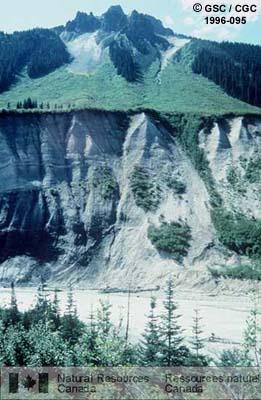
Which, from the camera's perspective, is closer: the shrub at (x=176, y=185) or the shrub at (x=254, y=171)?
the shrub at (x=176, y=185)

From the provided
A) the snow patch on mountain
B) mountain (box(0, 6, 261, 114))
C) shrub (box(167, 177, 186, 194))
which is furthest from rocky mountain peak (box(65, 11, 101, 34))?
shrub (box(167, 177, 186, 194))

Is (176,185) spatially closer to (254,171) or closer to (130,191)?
(130,191)

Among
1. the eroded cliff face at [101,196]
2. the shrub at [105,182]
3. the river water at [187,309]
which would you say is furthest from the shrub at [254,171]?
the river water at [187,309]

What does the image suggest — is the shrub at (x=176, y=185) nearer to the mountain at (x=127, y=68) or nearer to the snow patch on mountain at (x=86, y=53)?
the mountain at (x=127, y=68)

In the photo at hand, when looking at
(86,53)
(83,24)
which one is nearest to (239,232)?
(86,53)

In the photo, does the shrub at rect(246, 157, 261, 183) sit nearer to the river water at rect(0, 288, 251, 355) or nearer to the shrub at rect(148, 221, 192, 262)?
the shrub at rect(148, 221, 192, 262)

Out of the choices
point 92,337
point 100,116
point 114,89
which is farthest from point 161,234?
point 114,89
